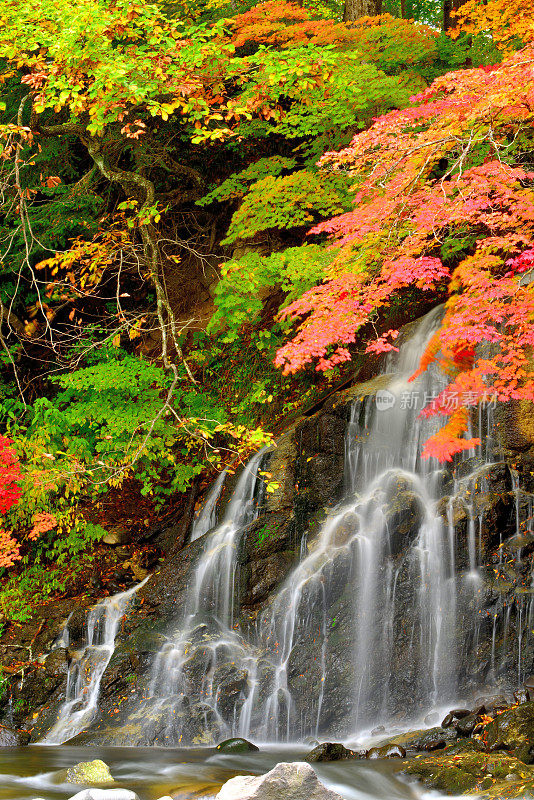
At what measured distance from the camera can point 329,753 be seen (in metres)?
6.00

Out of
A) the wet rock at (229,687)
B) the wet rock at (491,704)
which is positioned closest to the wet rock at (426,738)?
the wet rock at (491,704)

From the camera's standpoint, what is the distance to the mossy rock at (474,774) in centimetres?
484

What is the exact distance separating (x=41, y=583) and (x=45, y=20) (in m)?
7.51

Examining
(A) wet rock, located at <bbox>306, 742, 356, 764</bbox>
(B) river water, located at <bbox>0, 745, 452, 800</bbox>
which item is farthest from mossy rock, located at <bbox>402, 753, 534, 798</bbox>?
(A) wet rock, located at <bbox>306, 742, 356, 764</bbox>

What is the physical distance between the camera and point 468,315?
623 cm

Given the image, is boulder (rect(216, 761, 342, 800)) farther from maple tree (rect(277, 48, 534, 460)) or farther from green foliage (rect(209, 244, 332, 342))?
green foliage (rect(209, 244, 332, 342))

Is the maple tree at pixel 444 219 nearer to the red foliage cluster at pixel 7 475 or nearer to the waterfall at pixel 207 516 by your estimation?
the waterfall at pixel 207 516

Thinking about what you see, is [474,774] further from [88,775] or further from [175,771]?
[88,775]

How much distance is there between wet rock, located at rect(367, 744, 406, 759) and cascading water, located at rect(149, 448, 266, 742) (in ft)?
5.98

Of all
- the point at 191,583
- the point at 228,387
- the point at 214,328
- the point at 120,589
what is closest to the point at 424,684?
the point at 191,583

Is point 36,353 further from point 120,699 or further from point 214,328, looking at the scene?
point 120,699

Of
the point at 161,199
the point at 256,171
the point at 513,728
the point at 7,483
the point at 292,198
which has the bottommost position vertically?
the point at 513,728
